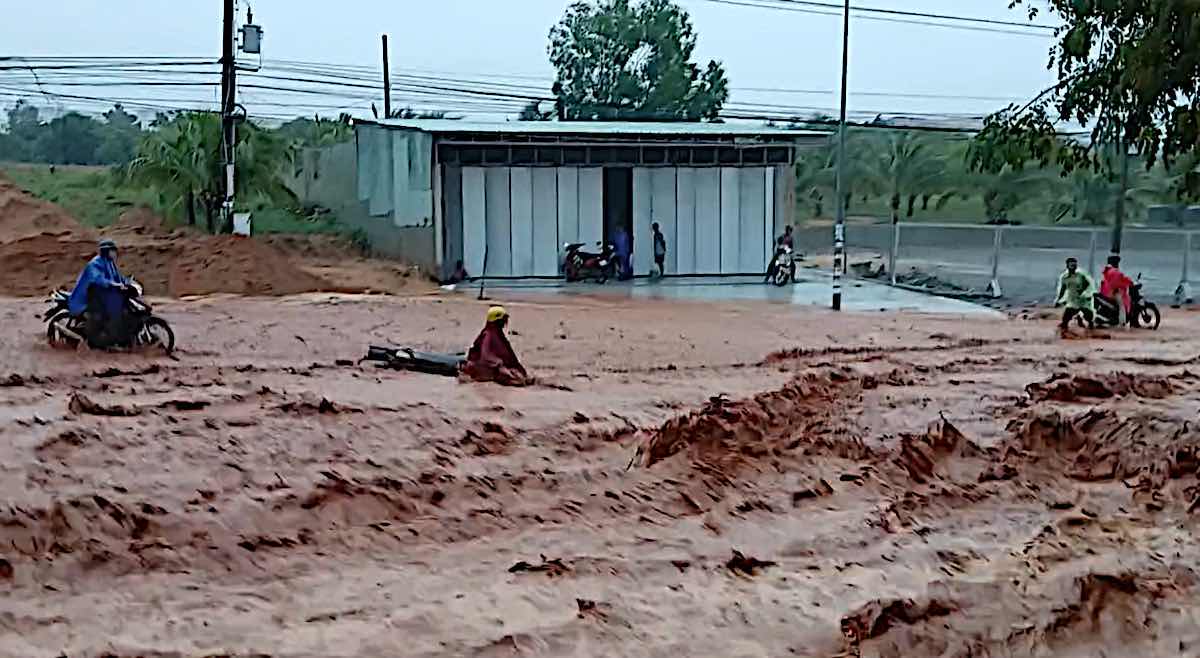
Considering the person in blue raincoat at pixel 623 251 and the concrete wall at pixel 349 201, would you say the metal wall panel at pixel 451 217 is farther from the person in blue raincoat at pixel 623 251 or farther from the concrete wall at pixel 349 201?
the person in blue raincoat at pixel 623 251

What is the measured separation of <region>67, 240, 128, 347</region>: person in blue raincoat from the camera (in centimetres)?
1531

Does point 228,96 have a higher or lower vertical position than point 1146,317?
higher

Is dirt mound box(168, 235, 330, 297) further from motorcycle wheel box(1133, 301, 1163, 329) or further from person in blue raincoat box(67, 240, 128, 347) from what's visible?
motorcycle wheel box(1133, 301, 1163, 329)

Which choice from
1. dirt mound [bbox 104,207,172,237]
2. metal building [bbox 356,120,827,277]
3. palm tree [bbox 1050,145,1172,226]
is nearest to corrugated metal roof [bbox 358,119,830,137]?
metal building [bbox 356,120,827,277]

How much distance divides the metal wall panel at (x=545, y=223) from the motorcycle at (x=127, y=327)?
13.3 metres

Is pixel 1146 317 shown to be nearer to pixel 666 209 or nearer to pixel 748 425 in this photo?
pixel 666 209

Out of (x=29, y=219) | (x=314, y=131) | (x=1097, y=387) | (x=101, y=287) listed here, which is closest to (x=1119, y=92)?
(x=1097, y=387)

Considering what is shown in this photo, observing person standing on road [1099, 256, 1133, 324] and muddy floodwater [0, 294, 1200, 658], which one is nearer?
muddy floodwater [0, 294, 1200, 658]

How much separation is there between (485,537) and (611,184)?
2192 cm

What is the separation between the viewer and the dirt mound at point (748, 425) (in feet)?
38.3

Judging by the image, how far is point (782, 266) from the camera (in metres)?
29.4

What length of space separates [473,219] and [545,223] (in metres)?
1.52

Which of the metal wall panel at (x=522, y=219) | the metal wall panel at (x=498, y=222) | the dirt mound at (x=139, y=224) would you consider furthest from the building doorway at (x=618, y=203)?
the dirt mound at (x=139, y=224)

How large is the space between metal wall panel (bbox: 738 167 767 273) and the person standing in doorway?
5.90 ft
